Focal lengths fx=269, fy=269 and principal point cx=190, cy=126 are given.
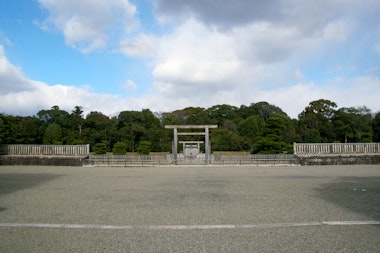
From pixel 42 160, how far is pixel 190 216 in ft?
41.7

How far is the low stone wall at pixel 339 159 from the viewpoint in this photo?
572 inches

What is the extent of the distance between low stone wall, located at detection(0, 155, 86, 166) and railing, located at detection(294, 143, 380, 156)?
12.2m

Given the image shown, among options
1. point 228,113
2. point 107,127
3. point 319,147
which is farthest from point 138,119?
point 319,147

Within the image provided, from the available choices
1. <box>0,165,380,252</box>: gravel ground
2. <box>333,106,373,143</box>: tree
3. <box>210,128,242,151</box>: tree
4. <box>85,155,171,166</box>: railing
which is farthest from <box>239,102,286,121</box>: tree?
<box>0,165,380,252</box>: gravel ground

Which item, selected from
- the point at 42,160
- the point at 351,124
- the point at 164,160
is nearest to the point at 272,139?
the point at 164,160

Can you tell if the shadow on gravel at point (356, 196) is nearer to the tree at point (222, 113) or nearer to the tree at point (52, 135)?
the tree at point (52, 135)

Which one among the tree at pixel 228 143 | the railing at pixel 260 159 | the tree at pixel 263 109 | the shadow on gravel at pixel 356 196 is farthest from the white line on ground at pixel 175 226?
the tree at pixel 263 109

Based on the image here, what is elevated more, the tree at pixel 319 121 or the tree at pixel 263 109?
the tree at pixel 263 109

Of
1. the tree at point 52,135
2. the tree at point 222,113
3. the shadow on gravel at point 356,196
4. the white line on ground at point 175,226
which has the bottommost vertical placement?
the shadow on gravel at point 356,196

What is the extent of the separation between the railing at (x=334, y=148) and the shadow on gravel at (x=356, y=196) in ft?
25.7

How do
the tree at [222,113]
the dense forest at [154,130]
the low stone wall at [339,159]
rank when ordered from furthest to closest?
the tree at [222,113], the dense forest at [154,130], the low stone wall at [339,159]

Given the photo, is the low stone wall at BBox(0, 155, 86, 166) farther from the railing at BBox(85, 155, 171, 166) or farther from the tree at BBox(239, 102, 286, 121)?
the tree at BBox(239, 102, 286, 121)

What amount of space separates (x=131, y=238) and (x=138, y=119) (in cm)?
3601

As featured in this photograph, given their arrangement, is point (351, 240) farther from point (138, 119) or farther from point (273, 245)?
point (138, 119)
